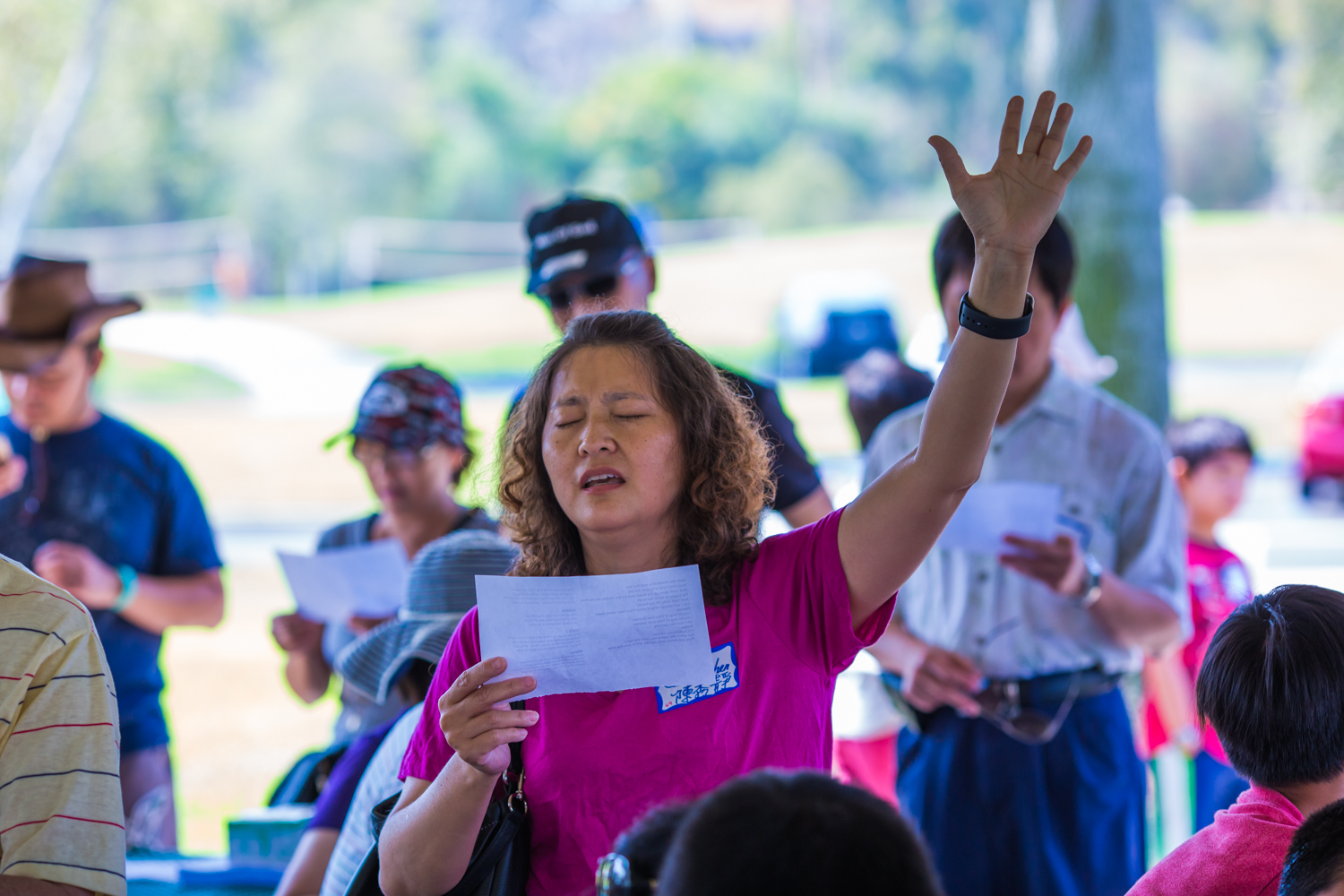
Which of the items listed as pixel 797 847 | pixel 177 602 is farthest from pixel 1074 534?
pixel 177 602

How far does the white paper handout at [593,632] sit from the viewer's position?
1391mm

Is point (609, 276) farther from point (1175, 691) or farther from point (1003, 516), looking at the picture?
point (1175, 691)

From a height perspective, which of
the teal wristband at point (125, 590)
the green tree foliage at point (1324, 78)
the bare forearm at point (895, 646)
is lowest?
the bare forearm at point (895, 646)

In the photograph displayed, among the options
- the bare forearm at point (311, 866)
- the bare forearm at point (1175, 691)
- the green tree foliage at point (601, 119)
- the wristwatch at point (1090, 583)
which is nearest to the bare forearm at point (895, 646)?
the wristwatch at point (1090, 583)

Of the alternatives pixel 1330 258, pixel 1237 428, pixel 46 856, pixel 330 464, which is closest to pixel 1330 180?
pixel 1330 258

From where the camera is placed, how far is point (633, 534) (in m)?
1.56

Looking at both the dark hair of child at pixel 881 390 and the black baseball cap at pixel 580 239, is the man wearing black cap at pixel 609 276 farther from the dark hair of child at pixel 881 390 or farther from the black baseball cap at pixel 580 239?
the dark hair of child at pixel 881 390

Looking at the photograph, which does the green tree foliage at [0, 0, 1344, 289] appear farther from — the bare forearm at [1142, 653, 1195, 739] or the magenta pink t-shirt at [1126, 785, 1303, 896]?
the magenta pink t-shirt at [1126, 785, 1303, 896]

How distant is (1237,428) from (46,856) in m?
3.78

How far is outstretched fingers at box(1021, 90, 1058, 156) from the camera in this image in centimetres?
141

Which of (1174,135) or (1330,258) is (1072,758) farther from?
(1174,135)

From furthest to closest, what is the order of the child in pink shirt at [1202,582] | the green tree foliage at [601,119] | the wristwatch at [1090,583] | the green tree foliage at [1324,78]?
1. the green tree foliage at [601,119]
2. the green tree foliage at [1324,78]
3. the child in pink shirt at [1202,582]
4. the wristwatch at [1090,583]

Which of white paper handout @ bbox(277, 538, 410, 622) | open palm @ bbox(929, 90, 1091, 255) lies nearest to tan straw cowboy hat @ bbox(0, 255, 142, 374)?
white paper handout @ bbox(277, 538, 410, 622)

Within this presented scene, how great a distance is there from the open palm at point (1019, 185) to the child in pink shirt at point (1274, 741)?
565mm
